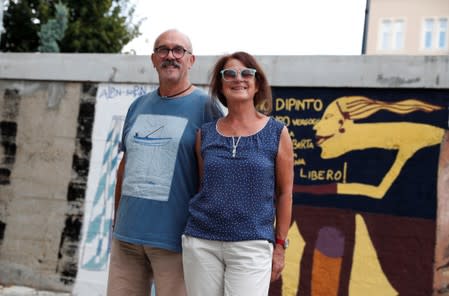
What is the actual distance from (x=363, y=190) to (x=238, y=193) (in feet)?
7.15

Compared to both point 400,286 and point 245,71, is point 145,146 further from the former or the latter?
point 400,286

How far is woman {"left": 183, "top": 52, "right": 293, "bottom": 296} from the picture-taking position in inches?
96.9

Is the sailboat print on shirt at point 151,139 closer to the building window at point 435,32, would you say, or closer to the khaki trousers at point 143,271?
the khaki trousers at point 143,271

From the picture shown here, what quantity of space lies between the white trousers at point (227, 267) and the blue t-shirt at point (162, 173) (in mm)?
190

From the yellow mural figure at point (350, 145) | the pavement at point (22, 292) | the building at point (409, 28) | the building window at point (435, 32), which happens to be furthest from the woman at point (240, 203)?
the building window at point (435, 32)

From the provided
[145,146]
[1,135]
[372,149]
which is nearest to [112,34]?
[1,135]

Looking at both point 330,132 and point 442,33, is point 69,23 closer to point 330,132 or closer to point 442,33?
point 330,132

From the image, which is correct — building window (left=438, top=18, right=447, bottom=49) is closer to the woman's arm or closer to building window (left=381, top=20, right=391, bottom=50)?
building window (left=381, top=20, right=391, bottom=50)

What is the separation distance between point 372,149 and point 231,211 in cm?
225

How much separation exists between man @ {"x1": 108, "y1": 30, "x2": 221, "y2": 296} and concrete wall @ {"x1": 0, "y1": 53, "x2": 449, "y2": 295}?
85.5 inches

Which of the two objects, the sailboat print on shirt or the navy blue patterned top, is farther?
the sailboat print on shirt

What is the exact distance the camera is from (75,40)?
1798 centimetres

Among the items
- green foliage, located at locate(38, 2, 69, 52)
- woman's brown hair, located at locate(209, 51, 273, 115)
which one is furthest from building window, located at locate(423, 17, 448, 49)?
woman's brown hair, located at locate(209, 51, 273, 115)

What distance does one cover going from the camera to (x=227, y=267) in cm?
250
